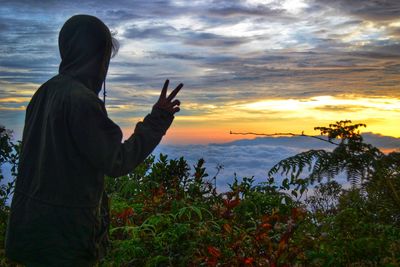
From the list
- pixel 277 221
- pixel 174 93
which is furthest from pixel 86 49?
pixel 277 221

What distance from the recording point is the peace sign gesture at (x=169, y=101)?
154 inches

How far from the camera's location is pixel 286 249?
→ 4.90 m

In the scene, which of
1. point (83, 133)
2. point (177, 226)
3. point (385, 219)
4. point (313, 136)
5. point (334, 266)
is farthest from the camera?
point (177, 226)

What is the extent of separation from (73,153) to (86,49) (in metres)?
0.69

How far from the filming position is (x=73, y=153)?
376 cm

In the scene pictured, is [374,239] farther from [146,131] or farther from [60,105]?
[60,105]

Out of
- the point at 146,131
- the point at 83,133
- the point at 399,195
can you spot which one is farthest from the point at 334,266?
the point at 83,133

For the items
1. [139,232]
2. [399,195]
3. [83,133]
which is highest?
[83,133]

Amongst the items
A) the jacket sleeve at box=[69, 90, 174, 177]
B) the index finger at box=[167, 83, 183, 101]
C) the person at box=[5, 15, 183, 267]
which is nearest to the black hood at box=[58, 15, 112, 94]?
the person at box=[5, 15, 183, 267]

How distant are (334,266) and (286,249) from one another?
0.40 m

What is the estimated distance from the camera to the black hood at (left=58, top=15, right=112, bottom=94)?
397 centimetres

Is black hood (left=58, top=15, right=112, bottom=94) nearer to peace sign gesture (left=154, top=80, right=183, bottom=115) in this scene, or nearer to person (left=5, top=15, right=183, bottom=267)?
person (left=5, top=15, right=183, bottom=267)

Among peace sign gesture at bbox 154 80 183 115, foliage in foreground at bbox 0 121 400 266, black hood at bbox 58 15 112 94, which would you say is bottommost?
foliage in foreground at bbox 0 121 400 266

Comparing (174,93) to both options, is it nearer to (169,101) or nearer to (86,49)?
(169,101)
